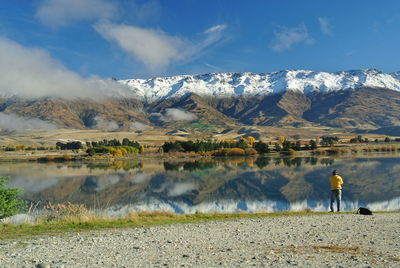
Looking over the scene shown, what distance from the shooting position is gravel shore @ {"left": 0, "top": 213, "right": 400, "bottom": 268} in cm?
922

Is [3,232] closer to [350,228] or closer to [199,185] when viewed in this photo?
[350,228]

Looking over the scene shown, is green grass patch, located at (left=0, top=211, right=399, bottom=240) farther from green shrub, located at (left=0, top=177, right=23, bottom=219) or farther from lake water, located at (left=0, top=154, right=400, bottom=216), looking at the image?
lake water, located at (left=0, top=154, right=400, bottom=216)

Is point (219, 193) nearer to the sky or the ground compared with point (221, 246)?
nearer to the ground

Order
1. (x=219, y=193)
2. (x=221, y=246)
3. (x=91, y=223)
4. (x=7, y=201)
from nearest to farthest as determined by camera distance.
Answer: (x=221, y=246), (x=91, y=223), (x=7, y=201), (x=219, y=193)

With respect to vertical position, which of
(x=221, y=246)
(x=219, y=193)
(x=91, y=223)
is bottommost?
(x=219, y=193)

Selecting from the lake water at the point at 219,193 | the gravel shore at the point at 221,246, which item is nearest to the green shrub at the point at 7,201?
the gravel shore at the point at 221,246

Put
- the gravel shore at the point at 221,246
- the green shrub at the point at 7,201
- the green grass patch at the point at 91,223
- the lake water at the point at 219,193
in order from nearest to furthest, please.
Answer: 1. the gravel shore at the point at 221,246
2. the green grass patch at the point at 91,223
3. the green shrub at the point at 7,201
4. the lake water at the point at 219,193

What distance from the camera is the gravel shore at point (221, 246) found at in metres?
9.22

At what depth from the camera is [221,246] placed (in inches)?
434

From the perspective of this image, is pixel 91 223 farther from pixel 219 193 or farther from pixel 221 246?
pixel 219 193

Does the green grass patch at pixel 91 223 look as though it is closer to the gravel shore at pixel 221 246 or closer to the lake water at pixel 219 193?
the gravel shore at pixel 221 246

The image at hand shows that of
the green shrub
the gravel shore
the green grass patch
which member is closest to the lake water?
the green grass patch

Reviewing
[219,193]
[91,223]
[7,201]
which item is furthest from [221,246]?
[219,193]

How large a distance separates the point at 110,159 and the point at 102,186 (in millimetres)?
63225
